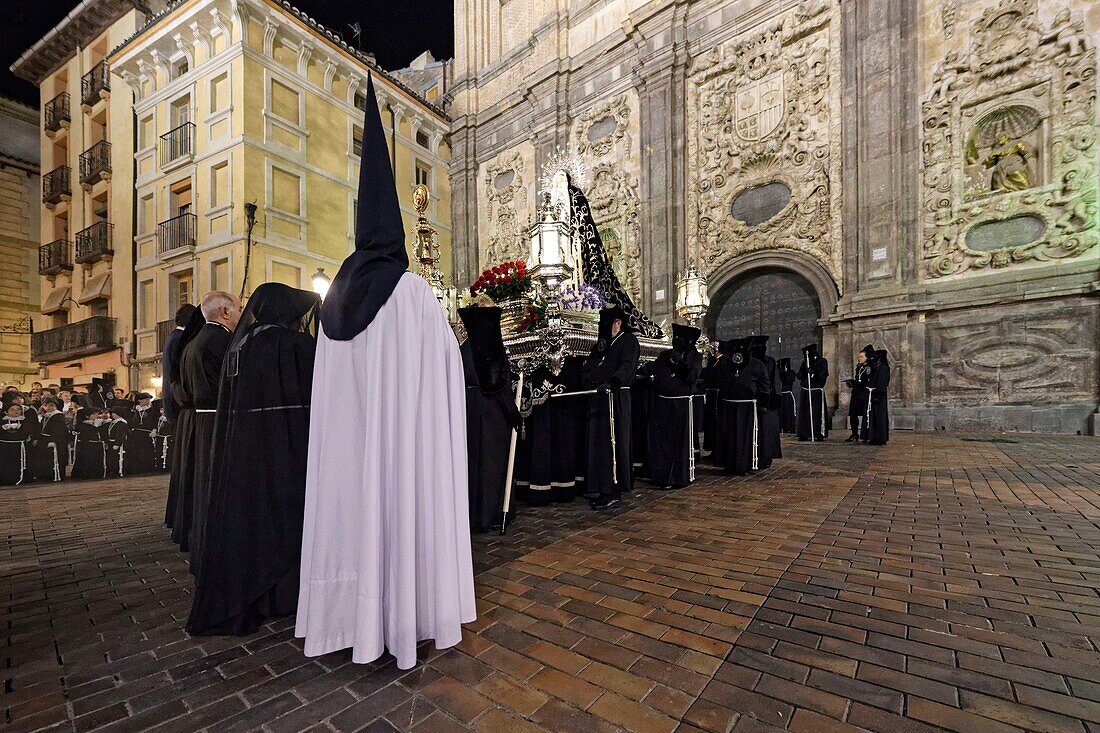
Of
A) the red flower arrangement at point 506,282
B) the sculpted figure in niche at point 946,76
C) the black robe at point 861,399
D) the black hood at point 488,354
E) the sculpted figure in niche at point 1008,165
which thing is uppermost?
the sculpted figure in niche at point 946,76

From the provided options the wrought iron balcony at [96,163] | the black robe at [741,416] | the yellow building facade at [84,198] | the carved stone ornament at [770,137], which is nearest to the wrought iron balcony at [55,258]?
the yellow building facade at [84,198]

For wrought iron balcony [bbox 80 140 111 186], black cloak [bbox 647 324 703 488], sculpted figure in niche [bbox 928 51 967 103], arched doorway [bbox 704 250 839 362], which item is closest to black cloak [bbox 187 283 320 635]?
black cloak [bbox 647 324 703 488]

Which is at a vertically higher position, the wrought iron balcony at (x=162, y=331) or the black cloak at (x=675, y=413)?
the wrought iron balcony at (x=162, y=331)

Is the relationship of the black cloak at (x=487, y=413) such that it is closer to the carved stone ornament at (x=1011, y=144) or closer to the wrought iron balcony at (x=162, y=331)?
the carved stone ornament at (x=1011, y=144)

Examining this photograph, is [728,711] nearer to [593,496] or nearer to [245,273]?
[593,496]

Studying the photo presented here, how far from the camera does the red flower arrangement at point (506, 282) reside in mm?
6613

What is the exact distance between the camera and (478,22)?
22078 mm

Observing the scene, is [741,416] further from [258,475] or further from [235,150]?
[235,150]

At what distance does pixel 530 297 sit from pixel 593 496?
2514 mm

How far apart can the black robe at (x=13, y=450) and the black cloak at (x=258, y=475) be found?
903cm

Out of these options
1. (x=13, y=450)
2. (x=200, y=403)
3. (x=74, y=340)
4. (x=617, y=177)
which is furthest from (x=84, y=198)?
(x=200, y=403)

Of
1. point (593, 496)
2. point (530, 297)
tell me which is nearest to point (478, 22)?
point (530, 297)

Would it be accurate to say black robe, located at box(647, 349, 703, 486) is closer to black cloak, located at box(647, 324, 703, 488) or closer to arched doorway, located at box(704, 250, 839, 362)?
black cloak, located at box(647, 324, 703, 488)

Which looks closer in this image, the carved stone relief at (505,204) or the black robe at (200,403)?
the black robe at (200,403)
